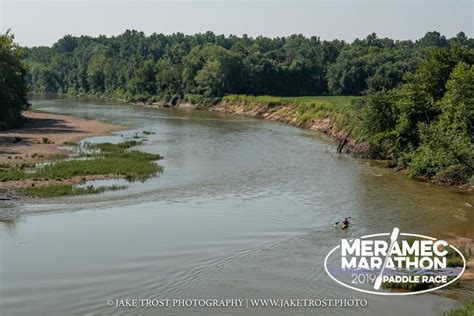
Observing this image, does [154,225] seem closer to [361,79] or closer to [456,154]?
[456,154]

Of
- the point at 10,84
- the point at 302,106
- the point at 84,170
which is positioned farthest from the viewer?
the point at 302,106

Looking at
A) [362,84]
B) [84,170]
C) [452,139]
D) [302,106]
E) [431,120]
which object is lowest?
[84,170]

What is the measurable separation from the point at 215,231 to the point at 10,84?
2520 inches

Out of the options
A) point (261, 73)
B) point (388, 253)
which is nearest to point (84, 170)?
point (388, 253)

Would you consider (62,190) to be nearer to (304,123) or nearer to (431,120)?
(431,120)

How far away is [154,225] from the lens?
33.4 m

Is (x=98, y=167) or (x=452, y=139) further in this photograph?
(x=98, y=167)

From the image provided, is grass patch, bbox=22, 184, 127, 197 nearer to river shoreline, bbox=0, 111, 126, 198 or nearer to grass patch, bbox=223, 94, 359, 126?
river shoreline, bbox=0, 111, 126, 198

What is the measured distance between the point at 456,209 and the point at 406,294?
58.7ft

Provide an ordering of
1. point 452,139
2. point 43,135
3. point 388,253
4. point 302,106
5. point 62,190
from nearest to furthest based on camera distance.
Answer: point 388,253
point 62,190
point 452,139
point 43,135
point 302,106

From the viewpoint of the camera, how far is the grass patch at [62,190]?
4078 centimetres

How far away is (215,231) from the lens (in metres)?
32.1

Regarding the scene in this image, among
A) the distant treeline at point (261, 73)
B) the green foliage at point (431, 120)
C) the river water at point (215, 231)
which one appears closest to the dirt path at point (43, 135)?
the river water at point (215, 231)

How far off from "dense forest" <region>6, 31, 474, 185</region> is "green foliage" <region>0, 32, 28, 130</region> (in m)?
1.76
